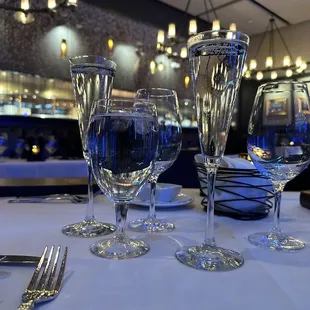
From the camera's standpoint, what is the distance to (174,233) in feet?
1.77

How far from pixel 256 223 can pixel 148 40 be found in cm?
483

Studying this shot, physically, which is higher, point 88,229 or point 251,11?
point 251,11

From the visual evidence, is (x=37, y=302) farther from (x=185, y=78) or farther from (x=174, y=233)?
(x=185, y=78)

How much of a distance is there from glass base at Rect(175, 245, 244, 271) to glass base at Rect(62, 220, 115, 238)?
0.50ft

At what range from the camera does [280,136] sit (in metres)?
0.54

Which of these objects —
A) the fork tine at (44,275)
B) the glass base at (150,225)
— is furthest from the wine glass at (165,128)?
the fork tine at (44,275)

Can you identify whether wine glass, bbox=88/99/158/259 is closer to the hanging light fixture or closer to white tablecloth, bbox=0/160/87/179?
white tablecloth, bbox=0/160/87/179

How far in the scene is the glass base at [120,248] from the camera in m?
Answer: 0.42

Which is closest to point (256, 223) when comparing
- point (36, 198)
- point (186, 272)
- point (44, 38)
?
point (186, 272)

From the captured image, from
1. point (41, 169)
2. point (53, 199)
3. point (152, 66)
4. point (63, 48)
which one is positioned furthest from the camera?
point (152, 66)

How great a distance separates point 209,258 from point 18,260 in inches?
9.4

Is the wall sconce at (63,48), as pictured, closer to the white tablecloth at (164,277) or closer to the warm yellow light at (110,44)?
the warm yellow light at (110,44)

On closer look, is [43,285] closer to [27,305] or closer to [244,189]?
[27,305]

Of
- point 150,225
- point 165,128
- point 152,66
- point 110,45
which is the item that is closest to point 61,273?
point 150,225
